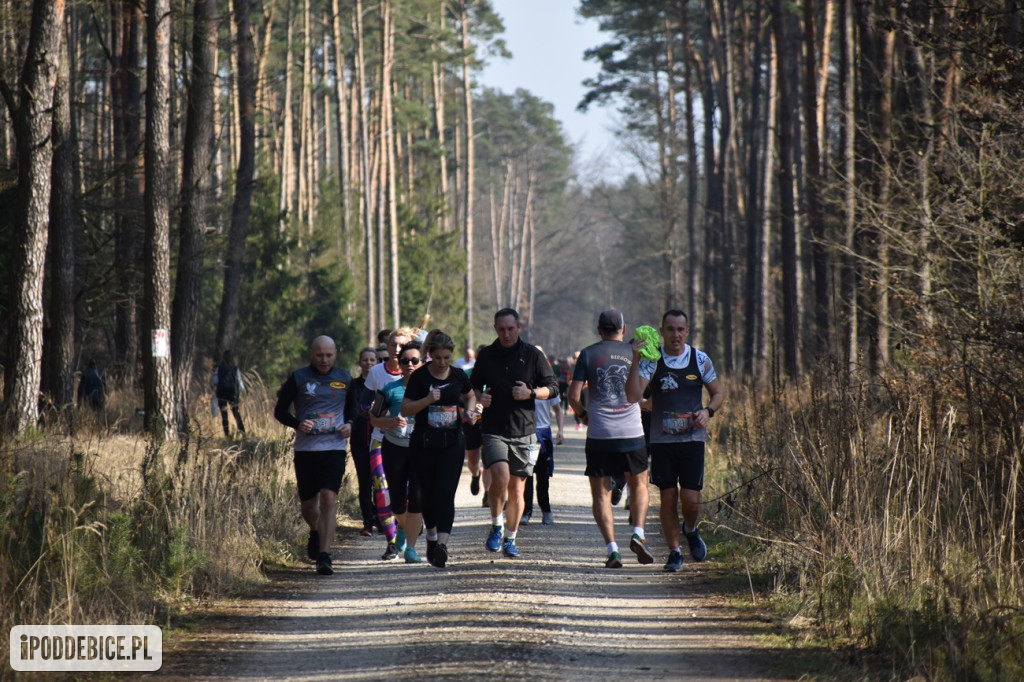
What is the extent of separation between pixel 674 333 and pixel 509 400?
4.79 ft

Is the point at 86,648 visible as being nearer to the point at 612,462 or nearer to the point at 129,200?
the point at 612,462

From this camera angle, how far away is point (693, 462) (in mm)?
9656

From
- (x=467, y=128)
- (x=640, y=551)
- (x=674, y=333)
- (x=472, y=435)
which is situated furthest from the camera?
(x=467, y=128)

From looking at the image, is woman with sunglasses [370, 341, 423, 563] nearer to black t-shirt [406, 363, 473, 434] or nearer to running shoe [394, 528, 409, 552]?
running shoe [394, 528, 409, 552]

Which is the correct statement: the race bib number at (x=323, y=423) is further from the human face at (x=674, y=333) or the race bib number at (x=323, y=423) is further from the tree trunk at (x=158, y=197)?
the tree trunk at (x=158, y=197)

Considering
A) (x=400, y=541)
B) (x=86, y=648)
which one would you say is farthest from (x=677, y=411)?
(x=86, y=648)

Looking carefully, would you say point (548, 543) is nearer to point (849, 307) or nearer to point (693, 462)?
point (693, 462)

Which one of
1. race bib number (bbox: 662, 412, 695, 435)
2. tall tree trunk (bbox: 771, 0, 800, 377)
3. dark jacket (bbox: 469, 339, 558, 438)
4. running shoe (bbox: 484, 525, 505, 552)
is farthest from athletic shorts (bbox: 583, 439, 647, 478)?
tall tree trunk (bbox: 771, 0, 800, 377)

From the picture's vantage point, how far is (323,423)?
9.73m

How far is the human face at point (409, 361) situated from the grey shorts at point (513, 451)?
0.86m

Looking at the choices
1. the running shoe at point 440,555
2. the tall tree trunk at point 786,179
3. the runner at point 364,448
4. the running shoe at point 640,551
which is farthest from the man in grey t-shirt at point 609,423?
the tall tree trunk at point 786,179

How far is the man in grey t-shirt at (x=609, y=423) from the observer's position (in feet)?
31.3

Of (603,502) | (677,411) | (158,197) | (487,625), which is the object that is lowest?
(487,625)

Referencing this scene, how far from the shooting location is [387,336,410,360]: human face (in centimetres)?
1047
